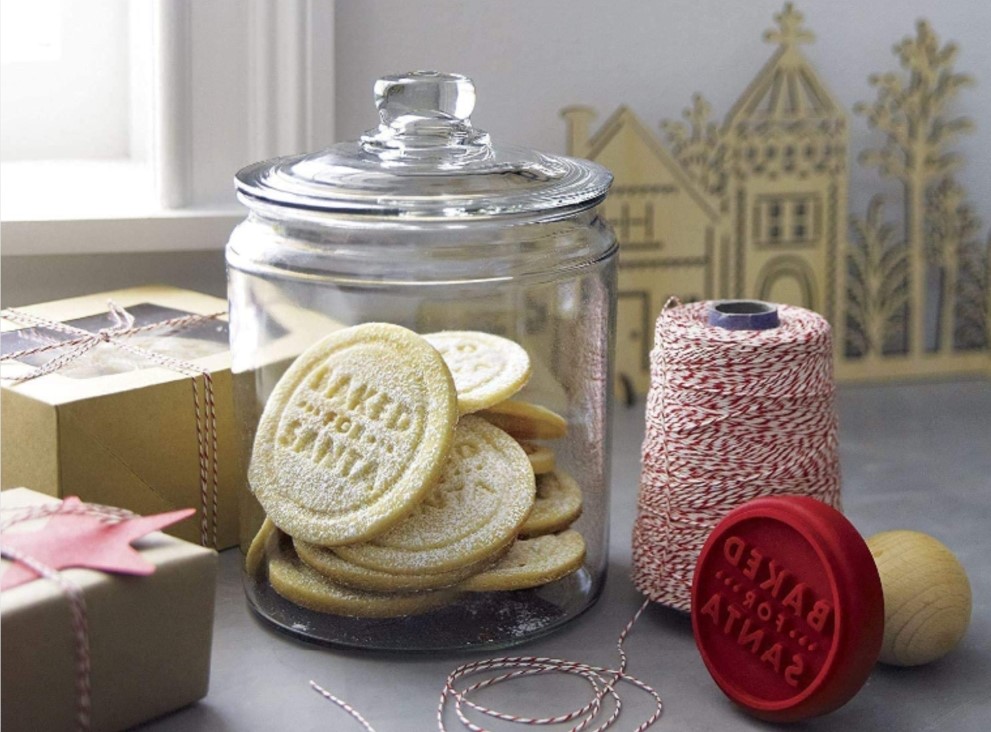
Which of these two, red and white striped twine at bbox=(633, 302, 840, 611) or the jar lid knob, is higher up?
the jar lid knob

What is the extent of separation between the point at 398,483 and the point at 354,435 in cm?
5

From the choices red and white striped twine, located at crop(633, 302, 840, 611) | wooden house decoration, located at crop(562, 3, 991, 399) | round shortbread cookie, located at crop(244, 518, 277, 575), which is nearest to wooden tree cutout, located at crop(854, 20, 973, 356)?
wooden house decoration, located at crop(562, 3, 991, 399)

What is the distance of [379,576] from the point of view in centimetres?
80

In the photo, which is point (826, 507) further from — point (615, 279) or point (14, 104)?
point (14, 104)

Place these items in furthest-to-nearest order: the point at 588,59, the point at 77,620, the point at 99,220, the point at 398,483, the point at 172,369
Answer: the point at 588,59 < the point at 99,220 < the point at 172,369 < the point at 398,483 < the point at 77,620

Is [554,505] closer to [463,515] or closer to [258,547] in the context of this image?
[463,515]

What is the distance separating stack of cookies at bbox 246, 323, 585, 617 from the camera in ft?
2.63

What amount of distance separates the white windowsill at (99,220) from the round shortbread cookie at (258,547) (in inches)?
14.5

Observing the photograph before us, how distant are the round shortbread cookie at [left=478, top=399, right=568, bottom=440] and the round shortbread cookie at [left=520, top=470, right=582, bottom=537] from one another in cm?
3

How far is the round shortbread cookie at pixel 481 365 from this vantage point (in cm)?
85

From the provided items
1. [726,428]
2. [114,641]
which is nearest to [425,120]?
[726,428]

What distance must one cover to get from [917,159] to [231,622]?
803mm

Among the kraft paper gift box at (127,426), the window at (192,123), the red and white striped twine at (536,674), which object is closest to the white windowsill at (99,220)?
the window at (192,123)

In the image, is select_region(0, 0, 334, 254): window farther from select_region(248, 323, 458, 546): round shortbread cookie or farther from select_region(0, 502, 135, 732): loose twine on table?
select_region(0, 502, 135, 732): loose twine on table
